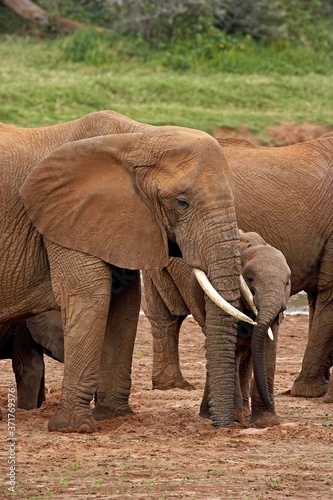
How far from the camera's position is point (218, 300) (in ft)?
25.0

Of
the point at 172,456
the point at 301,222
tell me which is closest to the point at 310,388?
the point at 301,222

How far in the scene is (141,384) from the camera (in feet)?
34.8

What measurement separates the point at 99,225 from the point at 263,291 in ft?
3.44

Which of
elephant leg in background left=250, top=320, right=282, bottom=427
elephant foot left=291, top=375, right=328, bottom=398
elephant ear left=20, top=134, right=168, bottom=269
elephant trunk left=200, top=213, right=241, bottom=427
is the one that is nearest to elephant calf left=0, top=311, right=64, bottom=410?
elephant ear left=20, top=134, right=168, bottom=269

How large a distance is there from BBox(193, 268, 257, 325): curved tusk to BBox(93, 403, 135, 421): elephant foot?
138cm

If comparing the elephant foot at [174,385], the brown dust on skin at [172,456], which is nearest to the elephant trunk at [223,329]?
the brown dust on skin at [172,456]

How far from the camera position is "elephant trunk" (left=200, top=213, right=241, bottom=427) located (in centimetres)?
768

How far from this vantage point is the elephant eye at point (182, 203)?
7773 mm

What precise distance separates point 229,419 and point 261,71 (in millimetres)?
19195

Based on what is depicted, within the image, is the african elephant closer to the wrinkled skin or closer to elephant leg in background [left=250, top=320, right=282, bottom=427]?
elephant leg in background [left=250, top=320, right=282, bottom=427]

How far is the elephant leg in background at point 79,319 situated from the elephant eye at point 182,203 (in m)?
0.62

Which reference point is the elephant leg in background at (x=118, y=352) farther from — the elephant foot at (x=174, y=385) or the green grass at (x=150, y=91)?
the green grass at (x=150, y=91)

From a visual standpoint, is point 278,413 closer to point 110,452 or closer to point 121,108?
point 110,452

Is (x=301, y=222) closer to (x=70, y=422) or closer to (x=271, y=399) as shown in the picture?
(x=271, y=399)
